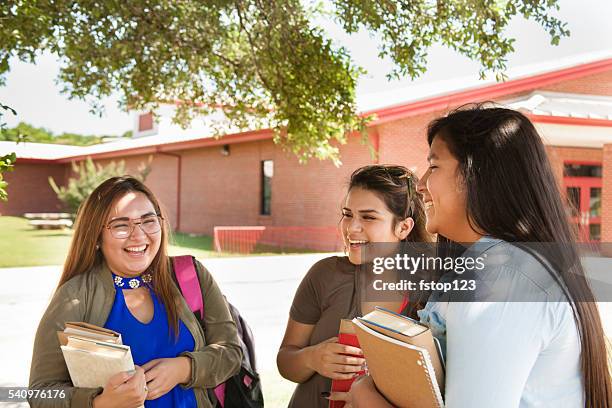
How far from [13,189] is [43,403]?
33570 millimetres

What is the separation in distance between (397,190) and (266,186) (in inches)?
716

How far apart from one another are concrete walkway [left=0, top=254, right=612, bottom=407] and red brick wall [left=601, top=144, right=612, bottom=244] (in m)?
7.17

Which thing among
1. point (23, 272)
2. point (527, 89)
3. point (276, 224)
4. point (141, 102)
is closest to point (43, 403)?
point (141, 102)

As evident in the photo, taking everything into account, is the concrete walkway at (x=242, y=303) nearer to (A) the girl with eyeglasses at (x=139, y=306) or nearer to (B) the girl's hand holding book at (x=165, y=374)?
(A) the girl with eyeglasses at (x=139, y=306)

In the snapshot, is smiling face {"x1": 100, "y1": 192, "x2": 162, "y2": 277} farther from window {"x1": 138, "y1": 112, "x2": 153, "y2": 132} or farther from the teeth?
window {"x1": 138, "y1": 112, "x2": 153, "y2": 132}

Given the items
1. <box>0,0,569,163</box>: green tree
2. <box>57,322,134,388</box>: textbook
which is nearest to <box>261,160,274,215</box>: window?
<box>0,0,569,163</box>: green tree

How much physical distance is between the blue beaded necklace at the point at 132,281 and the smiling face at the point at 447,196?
1.41 m

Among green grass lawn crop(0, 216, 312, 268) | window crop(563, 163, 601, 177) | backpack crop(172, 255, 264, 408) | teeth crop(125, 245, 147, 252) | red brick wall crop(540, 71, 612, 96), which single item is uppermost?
red brick wall crop(540, 71, 612, 96)

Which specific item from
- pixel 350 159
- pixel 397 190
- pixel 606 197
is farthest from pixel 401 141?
pixel 397 190

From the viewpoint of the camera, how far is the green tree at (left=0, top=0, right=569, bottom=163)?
537cm

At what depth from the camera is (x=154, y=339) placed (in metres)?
2.37

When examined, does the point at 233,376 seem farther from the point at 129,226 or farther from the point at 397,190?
the point at 397,190

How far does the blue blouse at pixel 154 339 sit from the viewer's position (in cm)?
233

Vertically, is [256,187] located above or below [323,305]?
above
